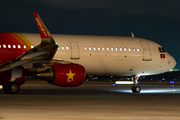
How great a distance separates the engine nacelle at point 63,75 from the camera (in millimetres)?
16594

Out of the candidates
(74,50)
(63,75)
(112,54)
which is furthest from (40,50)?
(112,54)

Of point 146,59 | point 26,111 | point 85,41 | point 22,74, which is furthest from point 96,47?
point 26,111

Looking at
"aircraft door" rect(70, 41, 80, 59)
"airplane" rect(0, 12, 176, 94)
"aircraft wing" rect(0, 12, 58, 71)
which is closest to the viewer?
"aircraft wing" rect(0, 12, 58, 71)

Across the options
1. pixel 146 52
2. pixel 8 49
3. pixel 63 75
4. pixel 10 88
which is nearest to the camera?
pixel 63 75

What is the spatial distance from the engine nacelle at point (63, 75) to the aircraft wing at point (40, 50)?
0.89 meters

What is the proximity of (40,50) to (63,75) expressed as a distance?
5.94ft

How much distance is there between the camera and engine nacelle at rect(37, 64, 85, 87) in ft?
54.4

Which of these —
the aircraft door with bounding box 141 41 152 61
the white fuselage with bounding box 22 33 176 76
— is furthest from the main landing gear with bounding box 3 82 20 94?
the aircraft door with bounding box 141 41 152 61

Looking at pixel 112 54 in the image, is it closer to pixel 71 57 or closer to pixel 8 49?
pixel 71 57

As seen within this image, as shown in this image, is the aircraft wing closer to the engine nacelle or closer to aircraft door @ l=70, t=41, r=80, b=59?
the engine nacelle

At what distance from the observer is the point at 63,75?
16.6 m

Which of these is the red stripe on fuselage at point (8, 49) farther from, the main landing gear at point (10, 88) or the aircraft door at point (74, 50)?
the aircraft door at point (74, 50)

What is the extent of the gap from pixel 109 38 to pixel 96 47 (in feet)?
5.01

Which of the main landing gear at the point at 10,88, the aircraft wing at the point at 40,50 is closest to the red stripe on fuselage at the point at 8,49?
the aircraft wing at the point at 40,50
